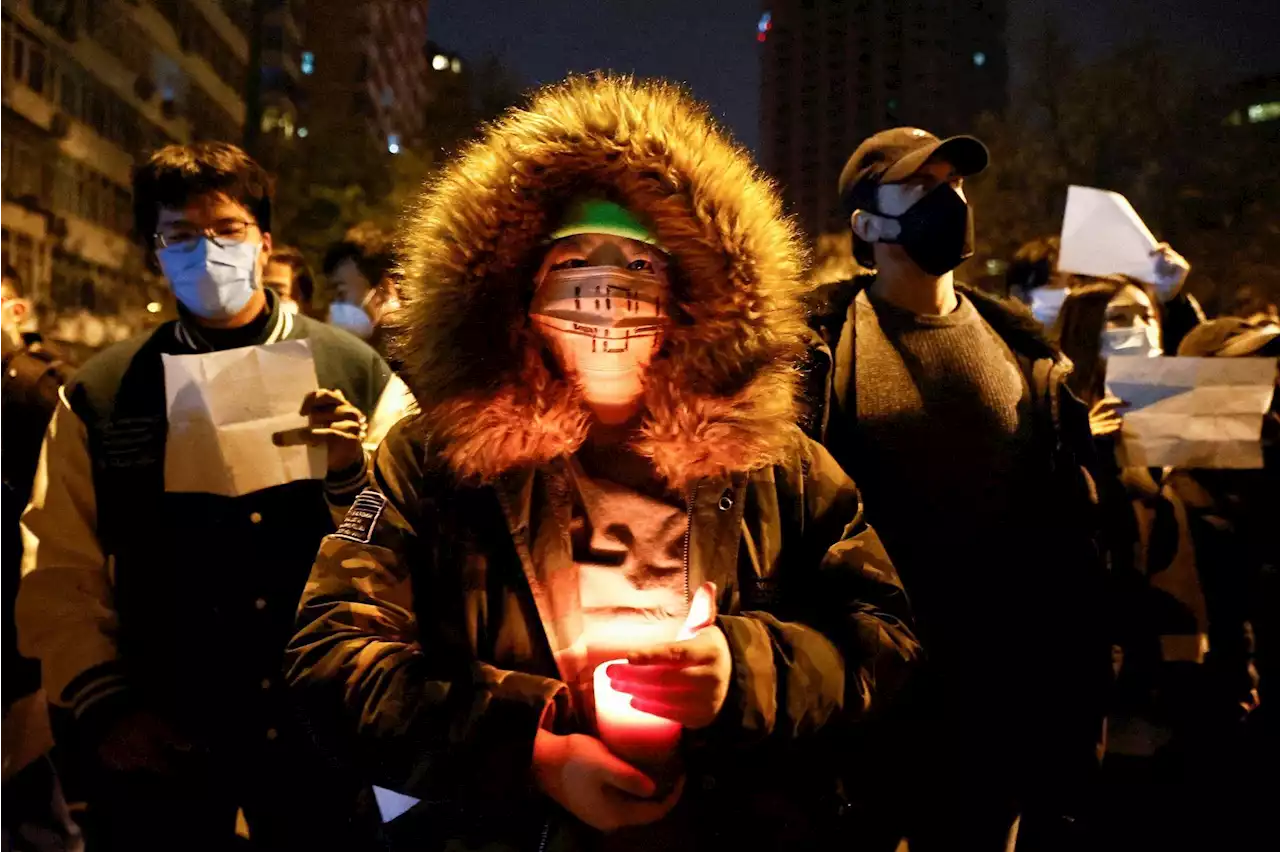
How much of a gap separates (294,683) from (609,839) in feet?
1.95

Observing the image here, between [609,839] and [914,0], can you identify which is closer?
[609,839]

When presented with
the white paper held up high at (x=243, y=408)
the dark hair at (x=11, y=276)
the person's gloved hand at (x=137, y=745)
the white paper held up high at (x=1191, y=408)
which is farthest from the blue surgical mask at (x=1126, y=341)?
the dark hair at (x=11, y=276)

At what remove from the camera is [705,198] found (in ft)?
6.08

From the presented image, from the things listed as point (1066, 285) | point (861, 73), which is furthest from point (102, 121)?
point (1066, 285)

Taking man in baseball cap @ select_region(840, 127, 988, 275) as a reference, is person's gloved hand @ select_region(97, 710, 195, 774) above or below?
below

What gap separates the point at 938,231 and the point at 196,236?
6.87 ft

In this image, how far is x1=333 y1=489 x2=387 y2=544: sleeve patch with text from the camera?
1716 millimetres

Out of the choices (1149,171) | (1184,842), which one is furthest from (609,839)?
(1149,171)

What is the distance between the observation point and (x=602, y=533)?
1.77 meters

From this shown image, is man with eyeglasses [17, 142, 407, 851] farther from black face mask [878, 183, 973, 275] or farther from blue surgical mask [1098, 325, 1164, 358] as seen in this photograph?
blue surgical mask [1098, 325, 1164, 358]

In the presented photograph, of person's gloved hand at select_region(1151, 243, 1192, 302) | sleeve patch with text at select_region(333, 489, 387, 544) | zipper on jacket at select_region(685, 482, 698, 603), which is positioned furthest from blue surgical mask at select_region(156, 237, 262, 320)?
person's gloved hand at select_region(1151, 243, 1192, 302)

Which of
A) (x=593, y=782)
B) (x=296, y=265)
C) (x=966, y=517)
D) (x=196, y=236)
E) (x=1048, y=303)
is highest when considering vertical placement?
(x=296, y=265)

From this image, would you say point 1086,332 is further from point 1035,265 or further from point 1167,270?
point 1035,265

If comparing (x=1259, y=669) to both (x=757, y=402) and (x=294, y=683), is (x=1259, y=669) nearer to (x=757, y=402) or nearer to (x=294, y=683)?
(x=757, y=402)
